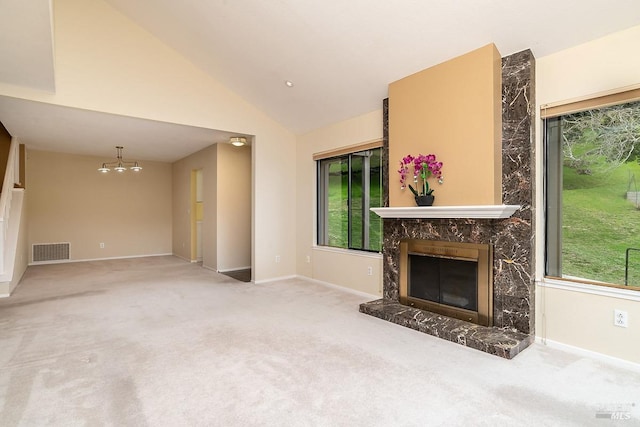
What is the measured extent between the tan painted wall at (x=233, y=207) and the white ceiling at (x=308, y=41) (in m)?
1.03

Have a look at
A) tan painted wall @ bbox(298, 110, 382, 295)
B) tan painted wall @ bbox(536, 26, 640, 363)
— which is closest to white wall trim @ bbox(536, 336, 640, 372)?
tan painted wall @ bbox(536, 26, 640, 363)

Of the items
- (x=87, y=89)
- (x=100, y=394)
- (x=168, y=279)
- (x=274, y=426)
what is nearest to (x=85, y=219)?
(x=168, y=279)

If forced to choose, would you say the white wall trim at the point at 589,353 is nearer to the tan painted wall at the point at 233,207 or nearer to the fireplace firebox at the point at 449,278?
the fireplace firebox at the point at 449,278

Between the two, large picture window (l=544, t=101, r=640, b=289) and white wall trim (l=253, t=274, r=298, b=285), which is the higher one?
large picture window (l=544, t=101, r=640, b=289)

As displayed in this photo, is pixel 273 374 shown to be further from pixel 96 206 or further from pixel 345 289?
pixel 96 206

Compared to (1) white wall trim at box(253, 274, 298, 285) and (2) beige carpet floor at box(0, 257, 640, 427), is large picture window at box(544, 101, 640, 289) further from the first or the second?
(1) white wall trim at box(253, 274, 298, 285)

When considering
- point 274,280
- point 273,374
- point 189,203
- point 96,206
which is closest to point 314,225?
point 274,280

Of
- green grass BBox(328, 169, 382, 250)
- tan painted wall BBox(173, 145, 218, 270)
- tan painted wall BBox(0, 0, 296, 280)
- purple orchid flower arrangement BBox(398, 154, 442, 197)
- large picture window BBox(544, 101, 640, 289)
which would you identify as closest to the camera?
large picture window BBox(544, 101, 640, 289)

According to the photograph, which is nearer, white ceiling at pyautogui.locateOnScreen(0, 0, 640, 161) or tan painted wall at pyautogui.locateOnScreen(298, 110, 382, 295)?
white ceiling at pyautogui.locateOnScreen(0, 0, 640, 161)

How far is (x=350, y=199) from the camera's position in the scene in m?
5.06

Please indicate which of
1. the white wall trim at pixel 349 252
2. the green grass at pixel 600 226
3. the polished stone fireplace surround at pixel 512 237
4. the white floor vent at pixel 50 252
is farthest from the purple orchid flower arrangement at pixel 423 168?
the white floor vent at pixel 50 252

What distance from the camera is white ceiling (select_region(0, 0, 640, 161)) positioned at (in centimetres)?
260

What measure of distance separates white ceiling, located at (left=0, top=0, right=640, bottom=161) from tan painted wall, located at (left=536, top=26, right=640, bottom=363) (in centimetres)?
11

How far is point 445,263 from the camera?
11.5ft
